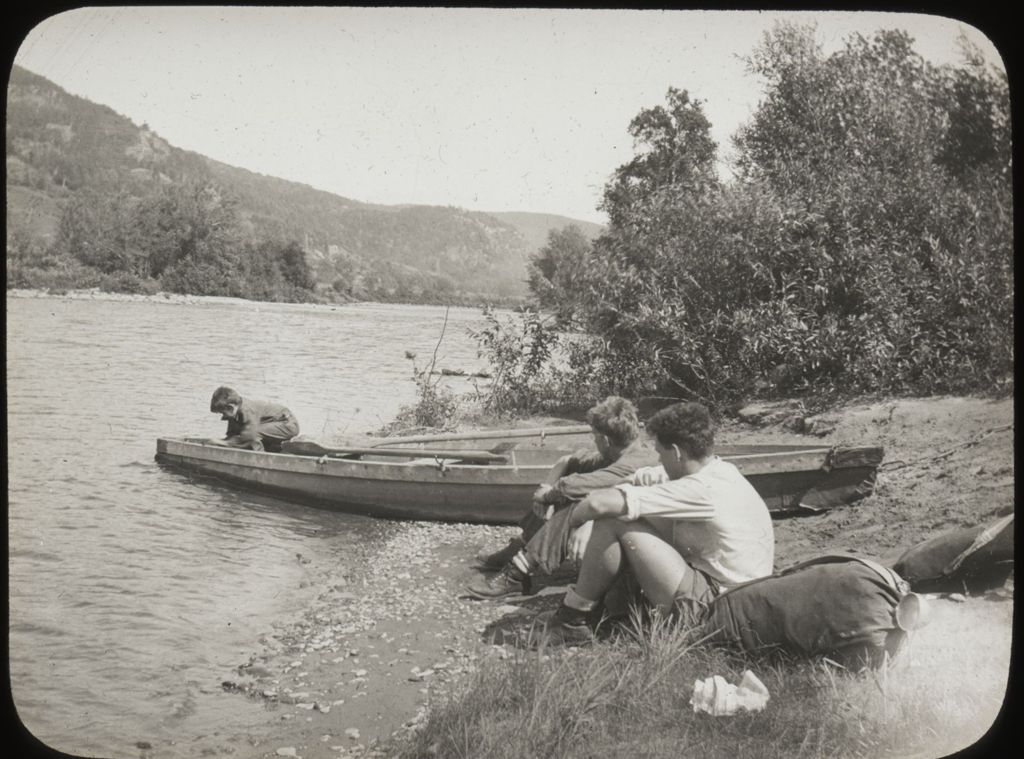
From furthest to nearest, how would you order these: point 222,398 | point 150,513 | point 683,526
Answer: point 222,398 → point 150,513 → point 683,526

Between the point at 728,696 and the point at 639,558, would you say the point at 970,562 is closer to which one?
the point at 728,696

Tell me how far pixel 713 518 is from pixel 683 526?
184 millimetres

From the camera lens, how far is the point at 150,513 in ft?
25.8

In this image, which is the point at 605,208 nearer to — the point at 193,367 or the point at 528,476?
the point at 528,476

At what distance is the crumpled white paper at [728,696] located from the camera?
3.54 meters

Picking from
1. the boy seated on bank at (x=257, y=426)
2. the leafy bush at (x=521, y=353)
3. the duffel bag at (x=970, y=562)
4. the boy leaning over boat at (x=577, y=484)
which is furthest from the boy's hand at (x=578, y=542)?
the boy seated on bank at (x=257, y=426)

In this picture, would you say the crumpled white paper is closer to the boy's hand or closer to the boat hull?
the boy's hand

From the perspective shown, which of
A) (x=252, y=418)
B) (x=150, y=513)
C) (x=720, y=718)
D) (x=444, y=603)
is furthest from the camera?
(x=252, y=418)

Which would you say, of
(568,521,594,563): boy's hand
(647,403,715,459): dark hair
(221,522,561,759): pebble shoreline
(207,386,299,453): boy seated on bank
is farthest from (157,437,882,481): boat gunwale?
(647,403,715,459): dark hair

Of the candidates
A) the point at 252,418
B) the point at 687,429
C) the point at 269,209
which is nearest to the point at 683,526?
the point at 687,429

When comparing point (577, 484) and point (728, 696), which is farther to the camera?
point (577, 484)

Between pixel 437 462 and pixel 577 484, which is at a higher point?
pixel 577 484

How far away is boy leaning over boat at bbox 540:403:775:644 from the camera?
3.95 meters

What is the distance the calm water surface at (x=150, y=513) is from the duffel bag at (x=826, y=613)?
9.04ft
